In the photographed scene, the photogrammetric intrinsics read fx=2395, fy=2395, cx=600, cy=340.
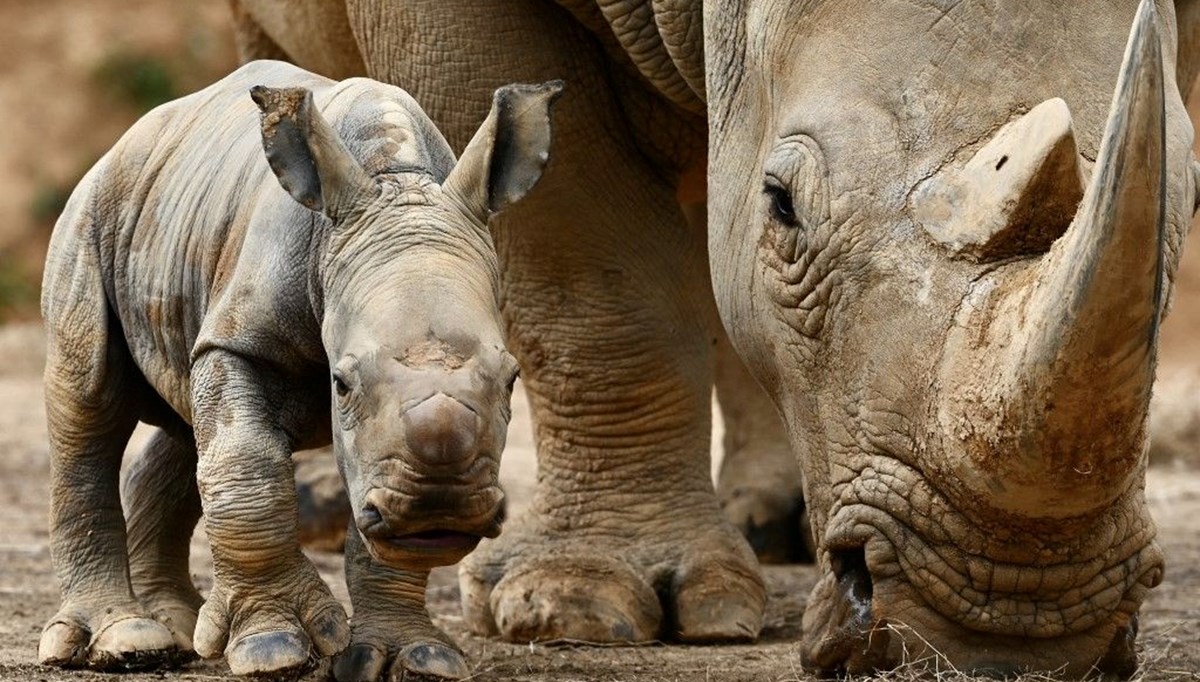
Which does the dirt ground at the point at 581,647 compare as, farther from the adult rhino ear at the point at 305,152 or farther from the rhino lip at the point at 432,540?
the adult rhino ear at the point at 305,152

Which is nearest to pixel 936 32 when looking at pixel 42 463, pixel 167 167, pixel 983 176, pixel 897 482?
pixel 983 176

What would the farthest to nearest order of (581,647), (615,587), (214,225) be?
→ (615,587) < (581,647) < (214,225)

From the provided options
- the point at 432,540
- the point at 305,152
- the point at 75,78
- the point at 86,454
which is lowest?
the point at 75,78

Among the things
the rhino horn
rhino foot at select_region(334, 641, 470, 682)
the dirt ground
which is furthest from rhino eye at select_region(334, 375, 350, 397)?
the rhino horn

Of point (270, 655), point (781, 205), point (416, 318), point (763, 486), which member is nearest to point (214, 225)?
point (416, 318)

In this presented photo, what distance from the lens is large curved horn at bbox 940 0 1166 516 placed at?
12.2 ft

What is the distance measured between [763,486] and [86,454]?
295 centimetres

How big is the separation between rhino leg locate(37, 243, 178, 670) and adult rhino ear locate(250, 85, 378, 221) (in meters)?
0.97

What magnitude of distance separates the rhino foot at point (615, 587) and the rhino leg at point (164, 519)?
88cm

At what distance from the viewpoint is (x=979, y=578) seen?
4.37 metres

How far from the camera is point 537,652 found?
5.75 m

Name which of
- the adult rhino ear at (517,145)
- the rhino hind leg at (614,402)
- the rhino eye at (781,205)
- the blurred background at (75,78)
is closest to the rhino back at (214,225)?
the adult rhino ear at (517,145)

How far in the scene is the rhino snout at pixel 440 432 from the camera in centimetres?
403

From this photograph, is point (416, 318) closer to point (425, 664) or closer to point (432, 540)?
point (432, 540)
